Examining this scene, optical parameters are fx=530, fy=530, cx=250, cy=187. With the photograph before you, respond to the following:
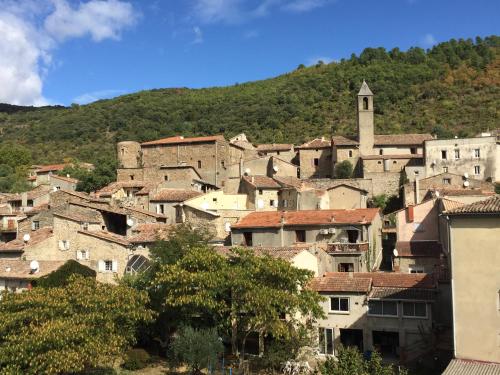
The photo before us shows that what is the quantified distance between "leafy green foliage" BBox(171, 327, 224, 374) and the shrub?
2729 mm

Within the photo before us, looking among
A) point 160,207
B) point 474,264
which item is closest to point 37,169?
point 160,207

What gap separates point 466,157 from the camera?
5259 centimetres

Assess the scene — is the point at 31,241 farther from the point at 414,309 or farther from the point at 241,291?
the point at 414,309

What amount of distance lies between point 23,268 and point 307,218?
18090 mm

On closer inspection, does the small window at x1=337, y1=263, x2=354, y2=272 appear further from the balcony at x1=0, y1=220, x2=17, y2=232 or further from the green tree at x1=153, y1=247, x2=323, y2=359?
the balcony at x1=0, y1=220, x2=17, y2=232

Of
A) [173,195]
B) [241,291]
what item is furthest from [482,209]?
[173,195]

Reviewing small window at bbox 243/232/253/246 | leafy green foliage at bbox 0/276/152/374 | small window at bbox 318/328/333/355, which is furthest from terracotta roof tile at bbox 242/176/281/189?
leafy green foliage at bbox 0/276/152/374

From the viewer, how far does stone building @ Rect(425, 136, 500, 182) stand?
5172cm

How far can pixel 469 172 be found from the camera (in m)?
52.3

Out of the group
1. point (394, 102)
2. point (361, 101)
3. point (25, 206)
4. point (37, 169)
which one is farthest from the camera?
point (394, 102)

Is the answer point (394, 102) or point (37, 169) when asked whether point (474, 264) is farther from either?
point (394, 102)

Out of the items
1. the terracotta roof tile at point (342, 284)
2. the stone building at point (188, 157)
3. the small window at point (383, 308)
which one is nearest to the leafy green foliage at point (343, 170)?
the stone building at point (188, 157)

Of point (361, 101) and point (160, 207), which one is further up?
point (361, 101)

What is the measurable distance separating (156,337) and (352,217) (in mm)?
14414
